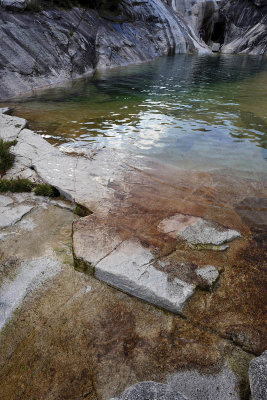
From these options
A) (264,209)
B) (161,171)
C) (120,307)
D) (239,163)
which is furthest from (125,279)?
(239,163)

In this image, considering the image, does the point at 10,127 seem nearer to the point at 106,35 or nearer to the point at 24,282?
the point at 24,282

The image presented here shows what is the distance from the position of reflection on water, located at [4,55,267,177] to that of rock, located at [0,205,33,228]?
3.43 m

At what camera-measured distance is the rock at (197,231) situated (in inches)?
150

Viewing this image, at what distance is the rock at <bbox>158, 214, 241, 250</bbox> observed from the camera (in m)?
3.81

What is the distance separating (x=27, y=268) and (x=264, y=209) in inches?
158

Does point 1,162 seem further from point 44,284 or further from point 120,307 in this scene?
point 120,307

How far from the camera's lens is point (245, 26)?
41.7 m

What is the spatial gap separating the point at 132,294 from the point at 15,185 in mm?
3289

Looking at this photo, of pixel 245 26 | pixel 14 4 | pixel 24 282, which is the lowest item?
pixel 24 282

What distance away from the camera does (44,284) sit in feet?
10.5

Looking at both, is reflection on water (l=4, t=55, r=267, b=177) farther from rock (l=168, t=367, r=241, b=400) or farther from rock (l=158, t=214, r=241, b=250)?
rock (l=168, t=367, r=241, b=400)

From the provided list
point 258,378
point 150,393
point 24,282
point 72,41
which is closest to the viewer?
point 150,393

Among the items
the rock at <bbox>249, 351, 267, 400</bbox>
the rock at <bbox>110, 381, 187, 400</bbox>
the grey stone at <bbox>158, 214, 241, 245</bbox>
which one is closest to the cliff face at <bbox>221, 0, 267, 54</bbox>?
the grey stone at <bbox>158, 214, 241, 245</bbox>

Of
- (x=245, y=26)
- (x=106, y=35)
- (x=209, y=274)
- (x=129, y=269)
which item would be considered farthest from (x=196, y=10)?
(x=129, y=269)
